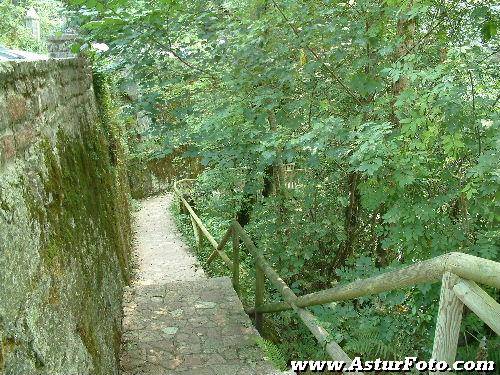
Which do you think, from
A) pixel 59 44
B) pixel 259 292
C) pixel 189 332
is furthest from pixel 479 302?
pixel 59 44

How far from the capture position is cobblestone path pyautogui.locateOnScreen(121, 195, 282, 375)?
364 cm

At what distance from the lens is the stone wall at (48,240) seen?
1653 millimetres

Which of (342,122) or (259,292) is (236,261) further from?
(342,122)

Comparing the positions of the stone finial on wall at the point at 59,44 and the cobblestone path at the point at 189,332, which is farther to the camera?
the stone finial on wall at the point at 59,44

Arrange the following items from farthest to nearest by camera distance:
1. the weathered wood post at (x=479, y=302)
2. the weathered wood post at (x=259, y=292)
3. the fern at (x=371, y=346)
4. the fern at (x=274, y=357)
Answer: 1. the weathered wood post at (x=259, y=292)
2. the fern at (x=274, y=357)
3. the fern at (x=371, y=346)
4. the weathered wood post at (x=479, y=302)

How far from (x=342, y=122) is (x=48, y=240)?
8.25 feet

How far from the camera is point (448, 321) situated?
1.59m

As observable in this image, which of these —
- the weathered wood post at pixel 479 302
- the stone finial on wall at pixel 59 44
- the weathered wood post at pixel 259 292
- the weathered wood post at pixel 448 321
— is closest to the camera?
the weathered wood post at pixel 479 302

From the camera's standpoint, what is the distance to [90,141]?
15.1 feet

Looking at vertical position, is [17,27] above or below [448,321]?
above

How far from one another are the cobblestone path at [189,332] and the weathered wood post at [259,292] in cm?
15

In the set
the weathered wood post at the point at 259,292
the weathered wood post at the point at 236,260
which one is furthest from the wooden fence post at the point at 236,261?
the weathered wood post at the point at 259,292

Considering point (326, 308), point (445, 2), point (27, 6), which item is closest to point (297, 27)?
point (445, 2)

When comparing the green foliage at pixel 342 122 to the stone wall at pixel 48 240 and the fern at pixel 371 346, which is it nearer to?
the fern at pixel 371 346
